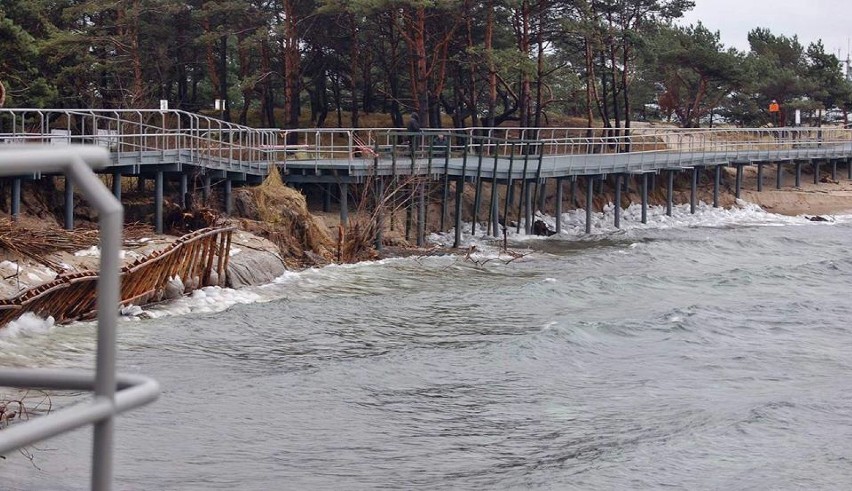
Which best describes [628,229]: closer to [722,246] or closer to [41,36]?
[722,246]

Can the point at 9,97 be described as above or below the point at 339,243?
above

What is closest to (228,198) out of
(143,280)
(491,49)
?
(143,280)

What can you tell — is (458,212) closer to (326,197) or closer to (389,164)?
(389,164)

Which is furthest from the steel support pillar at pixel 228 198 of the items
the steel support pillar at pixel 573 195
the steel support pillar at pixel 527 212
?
the steel support pillar at pixel 573 195

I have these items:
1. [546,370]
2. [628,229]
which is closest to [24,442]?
[546,370]

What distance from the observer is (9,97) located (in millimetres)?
31703

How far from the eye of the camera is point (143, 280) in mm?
18391

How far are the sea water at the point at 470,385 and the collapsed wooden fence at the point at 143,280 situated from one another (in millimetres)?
346

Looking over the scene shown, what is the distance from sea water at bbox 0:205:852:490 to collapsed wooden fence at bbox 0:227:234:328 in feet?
1.13

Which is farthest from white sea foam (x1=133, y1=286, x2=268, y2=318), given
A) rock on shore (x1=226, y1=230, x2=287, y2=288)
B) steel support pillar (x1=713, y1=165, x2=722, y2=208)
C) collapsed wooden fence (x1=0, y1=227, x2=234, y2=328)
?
steel support pillar (x1=713, y1=165, x2=722, y2=208)

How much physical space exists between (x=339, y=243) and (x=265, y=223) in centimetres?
169

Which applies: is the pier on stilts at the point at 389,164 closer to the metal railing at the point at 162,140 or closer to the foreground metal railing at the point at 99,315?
the metal railing at the point at 162,140

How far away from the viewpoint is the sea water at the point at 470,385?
416 inches

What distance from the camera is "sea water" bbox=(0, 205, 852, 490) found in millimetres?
10562
